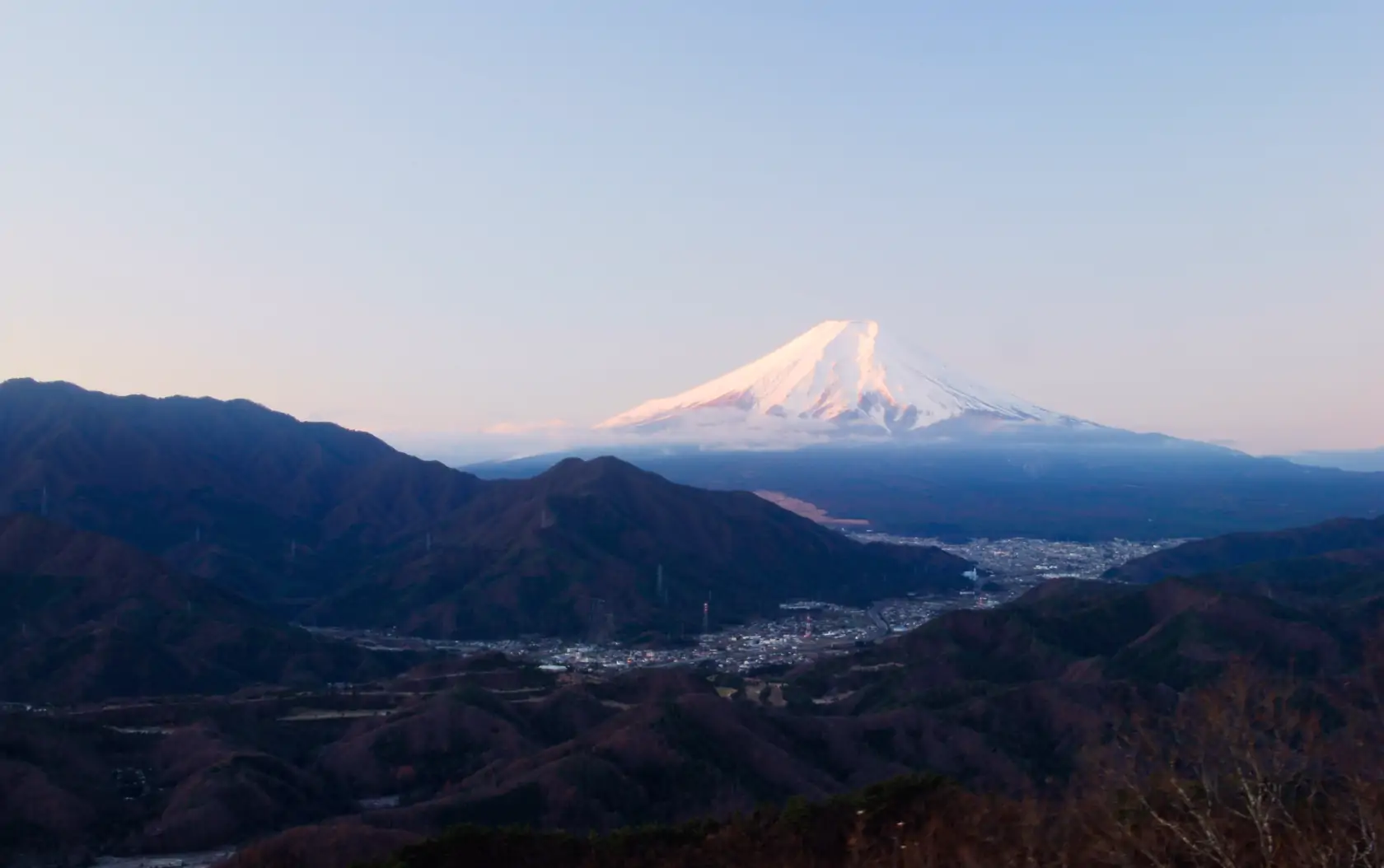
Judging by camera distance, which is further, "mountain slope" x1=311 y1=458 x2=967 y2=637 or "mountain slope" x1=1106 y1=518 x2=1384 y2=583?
"mountain slope" x1=1106 y1=518 x2=1384 y2=583

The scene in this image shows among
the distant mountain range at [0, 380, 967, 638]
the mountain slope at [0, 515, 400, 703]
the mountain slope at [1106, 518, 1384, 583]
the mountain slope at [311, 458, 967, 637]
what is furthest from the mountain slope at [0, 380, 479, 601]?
the mountain slope at [1106, 518, 1384, 583]

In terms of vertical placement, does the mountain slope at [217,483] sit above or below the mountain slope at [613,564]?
above

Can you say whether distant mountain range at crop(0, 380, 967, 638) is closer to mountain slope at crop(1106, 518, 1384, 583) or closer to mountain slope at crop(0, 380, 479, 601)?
mountain slope at crop(0, 380, 479, 601)

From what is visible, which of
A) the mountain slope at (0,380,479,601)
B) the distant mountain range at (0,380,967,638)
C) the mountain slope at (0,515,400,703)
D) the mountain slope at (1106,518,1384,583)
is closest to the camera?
the mountain slope at (0,515,400,703)

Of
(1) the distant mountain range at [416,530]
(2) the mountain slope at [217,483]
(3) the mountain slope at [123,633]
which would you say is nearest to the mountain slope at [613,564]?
(1) the distant mountain range at [416,530]

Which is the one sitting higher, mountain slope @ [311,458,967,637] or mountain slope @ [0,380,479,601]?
mountain slope @ [0,380,479,601]

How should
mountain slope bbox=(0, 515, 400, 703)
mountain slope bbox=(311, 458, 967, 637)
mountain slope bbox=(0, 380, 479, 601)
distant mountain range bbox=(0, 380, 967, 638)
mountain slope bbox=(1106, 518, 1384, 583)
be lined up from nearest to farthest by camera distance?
mountain slope bbox=(0, 515, 400, 703)
mountain slope bbox=(311, 458, 967, 637)
distant mountain range bbox=(0, 380, 967, 638)
mountain slope bbox=(0, 380, 479, 601)
mountain slope bbox=(1106, 518, 1384, 583)

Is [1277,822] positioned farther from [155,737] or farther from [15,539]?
[15,539]

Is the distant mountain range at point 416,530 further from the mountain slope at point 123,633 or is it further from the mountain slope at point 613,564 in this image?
the mountain slope at point 123,633
